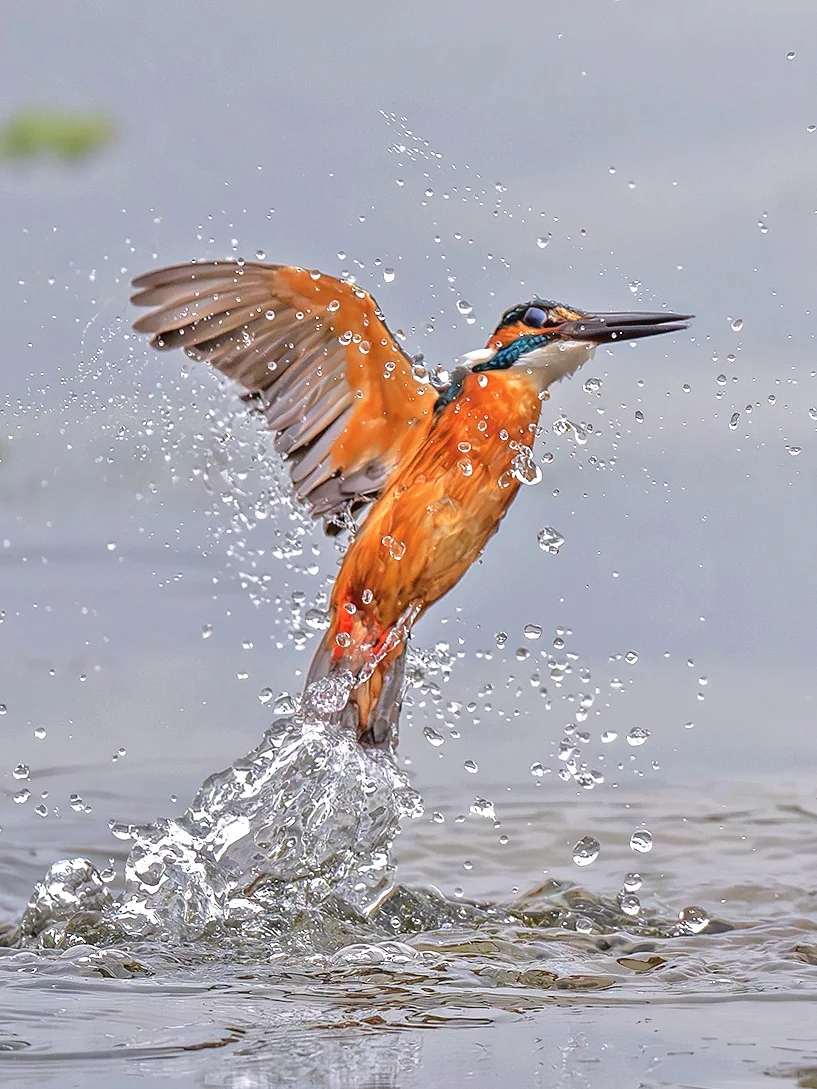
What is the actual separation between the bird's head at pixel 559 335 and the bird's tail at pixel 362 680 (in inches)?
23.5

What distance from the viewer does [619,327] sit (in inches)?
160

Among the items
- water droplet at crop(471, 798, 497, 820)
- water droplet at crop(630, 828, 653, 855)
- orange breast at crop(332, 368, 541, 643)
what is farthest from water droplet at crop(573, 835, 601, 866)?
orange breast at crop(332, 368, 541, 643)

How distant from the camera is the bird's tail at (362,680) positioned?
4.11 meters

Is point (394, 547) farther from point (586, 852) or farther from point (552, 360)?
point (586, 852)

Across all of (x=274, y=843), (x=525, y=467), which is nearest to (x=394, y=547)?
(x=525, y=467)

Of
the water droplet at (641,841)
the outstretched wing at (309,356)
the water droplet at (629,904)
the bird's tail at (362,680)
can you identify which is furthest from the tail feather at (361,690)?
the water droplet at (641,841)

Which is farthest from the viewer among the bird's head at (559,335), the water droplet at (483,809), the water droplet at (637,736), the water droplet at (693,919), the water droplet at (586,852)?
the water droplet at (637,736)

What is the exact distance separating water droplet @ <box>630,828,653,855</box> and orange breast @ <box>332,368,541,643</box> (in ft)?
3.47

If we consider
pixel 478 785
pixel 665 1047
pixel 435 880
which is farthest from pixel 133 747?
pixel 665 1047

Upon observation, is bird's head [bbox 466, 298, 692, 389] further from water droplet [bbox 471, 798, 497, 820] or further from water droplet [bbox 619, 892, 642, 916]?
water droplet [bbox 471, 798, 497, 820]

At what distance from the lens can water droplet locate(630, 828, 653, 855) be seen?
4.75 m

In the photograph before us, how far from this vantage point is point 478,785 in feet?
18.1

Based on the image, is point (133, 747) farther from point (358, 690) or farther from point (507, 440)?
point (507, 440)

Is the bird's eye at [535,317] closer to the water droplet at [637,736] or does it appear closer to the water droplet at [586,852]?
the water droplet at [586,852]
